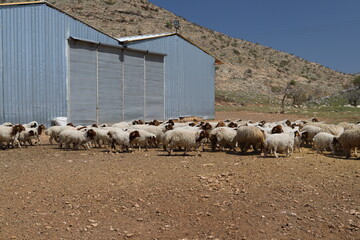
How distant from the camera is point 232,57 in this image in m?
78.2

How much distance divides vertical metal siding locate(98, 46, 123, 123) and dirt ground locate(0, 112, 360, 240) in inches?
445

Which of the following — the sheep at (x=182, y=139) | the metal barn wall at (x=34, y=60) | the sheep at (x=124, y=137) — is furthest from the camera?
the metal barn wall at (x=34, y=60)

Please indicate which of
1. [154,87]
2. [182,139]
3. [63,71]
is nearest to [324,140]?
[182,139]

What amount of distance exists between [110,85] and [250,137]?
12392 millimetres

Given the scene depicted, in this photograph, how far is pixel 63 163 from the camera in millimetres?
10336

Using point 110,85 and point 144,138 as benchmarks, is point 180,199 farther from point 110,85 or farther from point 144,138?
point 110,85

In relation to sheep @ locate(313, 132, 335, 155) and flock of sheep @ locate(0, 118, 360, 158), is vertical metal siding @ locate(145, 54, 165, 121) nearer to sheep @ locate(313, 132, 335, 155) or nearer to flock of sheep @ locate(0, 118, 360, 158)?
flock of sheep @ locate(0, 118, 360, 158)

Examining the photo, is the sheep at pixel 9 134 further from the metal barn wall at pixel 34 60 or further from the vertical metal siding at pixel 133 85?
the vertical metal siding at pixel 133 85

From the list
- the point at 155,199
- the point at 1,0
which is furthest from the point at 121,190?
the point at 1,0

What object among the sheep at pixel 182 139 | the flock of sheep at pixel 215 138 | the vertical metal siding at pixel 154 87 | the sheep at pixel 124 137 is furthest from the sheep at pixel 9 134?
the vertical metal siding at pixel 154 87

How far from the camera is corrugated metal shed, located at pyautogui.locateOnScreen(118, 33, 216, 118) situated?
26.5 metres

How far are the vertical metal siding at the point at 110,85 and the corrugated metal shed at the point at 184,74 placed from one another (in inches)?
79.5

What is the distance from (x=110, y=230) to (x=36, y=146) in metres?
9.87

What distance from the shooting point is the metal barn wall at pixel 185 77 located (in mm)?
26922
